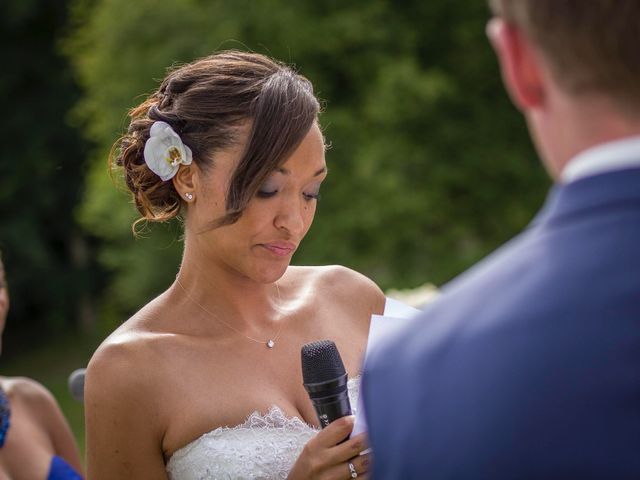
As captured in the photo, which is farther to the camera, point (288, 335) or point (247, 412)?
point (288, 335)

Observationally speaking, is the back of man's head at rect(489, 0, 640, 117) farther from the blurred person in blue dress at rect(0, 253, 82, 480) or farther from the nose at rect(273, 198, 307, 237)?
the blurred person in blue dress at rect(0, 253, 82, 480)

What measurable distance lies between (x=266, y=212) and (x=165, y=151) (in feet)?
1.28

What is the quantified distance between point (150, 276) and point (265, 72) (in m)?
15.9

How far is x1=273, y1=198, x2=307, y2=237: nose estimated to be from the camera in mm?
3289

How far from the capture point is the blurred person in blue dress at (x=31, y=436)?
162 inches

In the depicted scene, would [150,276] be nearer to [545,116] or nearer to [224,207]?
[224,207]

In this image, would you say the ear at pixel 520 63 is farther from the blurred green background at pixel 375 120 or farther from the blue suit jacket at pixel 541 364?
the blurred green background at pixel 375 120

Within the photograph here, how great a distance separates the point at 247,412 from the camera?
10.8 ft

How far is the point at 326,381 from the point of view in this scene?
279 centimetres

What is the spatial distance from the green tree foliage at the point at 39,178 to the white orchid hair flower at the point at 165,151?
2087 cm

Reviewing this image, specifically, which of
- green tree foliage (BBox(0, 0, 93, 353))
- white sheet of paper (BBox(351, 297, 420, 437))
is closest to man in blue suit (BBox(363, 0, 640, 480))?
white sheet of paper (BBox(351, 297, 420, 437))

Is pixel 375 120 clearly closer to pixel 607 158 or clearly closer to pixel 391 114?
pixel 391 114

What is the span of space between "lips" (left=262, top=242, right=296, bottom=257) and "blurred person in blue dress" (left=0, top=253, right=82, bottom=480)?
1294mm

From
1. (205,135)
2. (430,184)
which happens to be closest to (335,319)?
(205,135)
